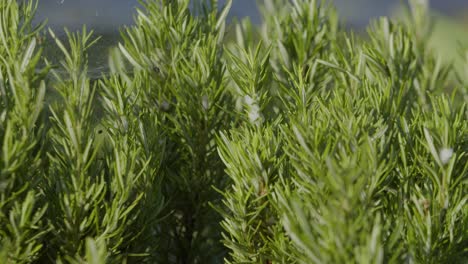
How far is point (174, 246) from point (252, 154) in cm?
28

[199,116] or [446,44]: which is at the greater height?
[446,44]

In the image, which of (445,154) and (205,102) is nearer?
(445,154)

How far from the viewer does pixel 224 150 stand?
97 cm

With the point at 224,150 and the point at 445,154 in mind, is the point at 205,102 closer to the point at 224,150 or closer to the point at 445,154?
the point at 224,150

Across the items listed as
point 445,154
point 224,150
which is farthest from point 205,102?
point 445,154

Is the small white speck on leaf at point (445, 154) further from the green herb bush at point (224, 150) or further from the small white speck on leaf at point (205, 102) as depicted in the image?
the small white speck on leaf at point (205, 102)


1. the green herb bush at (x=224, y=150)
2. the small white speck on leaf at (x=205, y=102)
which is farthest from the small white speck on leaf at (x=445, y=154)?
the small white speck on leaf at (x=205, y=102)

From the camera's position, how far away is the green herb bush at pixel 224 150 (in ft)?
2.49

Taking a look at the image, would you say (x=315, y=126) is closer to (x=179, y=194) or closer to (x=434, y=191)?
(x=434, y=191)

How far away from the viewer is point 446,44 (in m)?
1.36

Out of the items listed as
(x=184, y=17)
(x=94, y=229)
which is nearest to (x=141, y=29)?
(x=184, y=17)

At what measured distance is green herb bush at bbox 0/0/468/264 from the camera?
76cm

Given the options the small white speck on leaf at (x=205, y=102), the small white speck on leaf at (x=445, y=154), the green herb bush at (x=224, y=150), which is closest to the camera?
the green herb bush at (x=224, y=150)

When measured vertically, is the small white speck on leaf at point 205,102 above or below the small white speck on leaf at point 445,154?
above
